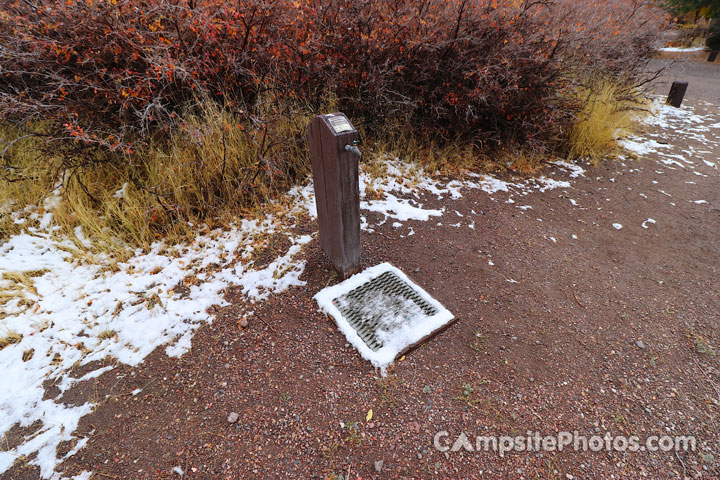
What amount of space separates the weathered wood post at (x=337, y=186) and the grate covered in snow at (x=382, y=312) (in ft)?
0.53

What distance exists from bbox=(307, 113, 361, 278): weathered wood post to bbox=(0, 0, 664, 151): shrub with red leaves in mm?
1566

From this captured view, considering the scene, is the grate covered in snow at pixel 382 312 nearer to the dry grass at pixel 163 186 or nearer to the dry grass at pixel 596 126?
the dry grass at pixel 163 186

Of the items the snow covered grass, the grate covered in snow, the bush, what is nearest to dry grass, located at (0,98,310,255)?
the grate covered in snow

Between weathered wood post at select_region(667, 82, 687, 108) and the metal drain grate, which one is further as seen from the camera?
weathered wood post at select_region(667, 82, 687, 108)

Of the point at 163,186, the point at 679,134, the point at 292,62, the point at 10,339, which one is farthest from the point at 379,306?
the point at 679,134

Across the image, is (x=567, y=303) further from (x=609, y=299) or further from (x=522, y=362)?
(x=522, y=362)

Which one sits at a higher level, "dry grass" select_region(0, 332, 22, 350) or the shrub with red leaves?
the shrub with red leaves

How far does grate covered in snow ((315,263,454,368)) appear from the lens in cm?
199

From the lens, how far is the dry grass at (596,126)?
4.51m

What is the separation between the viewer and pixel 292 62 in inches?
128

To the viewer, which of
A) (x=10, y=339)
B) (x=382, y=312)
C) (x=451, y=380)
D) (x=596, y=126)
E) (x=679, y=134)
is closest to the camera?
(x=451, y=380)

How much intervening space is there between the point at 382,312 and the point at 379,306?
6cm

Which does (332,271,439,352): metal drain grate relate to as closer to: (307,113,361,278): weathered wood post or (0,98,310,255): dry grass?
(307,113,361,278): weathered wood post

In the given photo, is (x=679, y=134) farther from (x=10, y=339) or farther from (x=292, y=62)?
(x=10, y=339)
